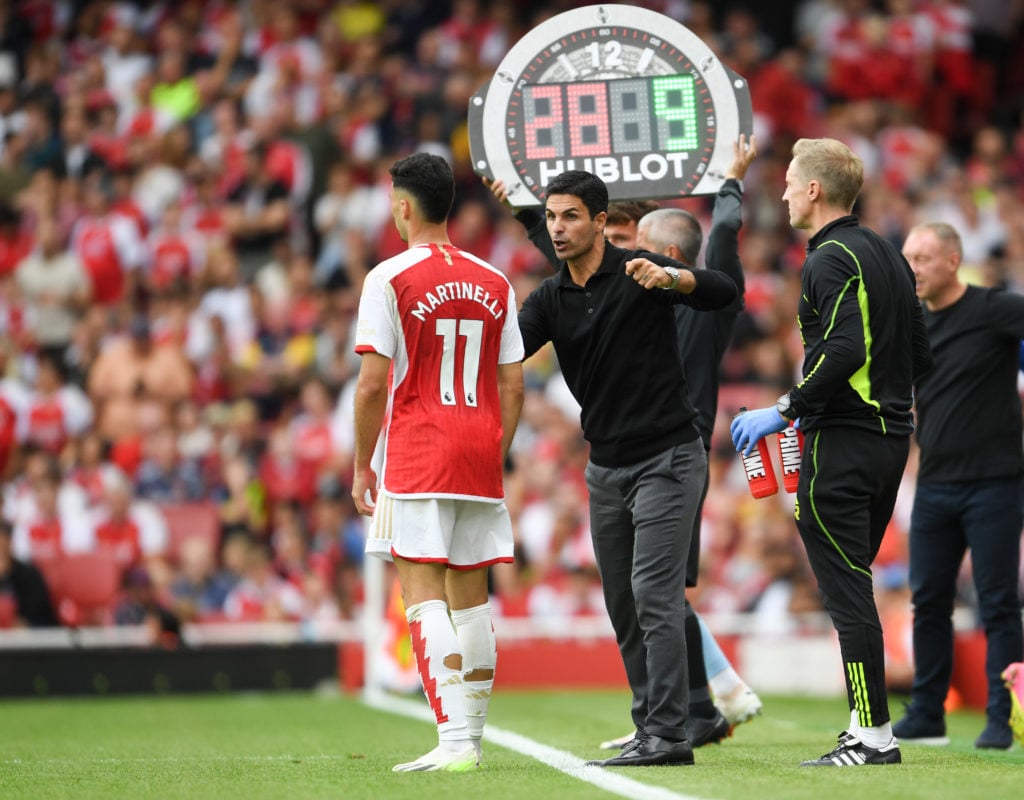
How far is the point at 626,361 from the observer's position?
21.6 ft

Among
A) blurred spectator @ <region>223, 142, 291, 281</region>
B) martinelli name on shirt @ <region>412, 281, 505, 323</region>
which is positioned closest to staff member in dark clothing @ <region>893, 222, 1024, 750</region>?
martinelli name on shirt @ <region>412, 281, 505, 323</region>

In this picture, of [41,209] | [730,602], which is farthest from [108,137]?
[730,602]

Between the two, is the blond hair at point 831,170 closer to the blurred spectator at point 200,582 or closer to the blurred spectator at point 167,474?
the blurred spectator at point 200,582

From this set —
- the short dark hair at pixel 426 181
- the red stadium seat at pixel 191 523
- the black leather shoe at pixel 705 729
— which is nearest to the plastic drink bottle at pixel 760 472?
the short dark hair at pixel 426 181

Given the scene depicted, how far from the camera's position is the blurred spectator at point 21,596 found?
13203mm

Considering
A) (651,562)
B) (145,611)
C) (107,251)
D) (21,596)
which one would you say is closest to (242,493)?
(145,611)

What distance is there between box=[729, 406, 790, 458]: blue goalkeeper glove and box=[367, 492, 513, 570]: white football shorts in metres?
0.93

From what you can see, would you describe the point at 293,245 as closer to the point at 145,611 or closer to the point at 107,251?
the point at 107,251

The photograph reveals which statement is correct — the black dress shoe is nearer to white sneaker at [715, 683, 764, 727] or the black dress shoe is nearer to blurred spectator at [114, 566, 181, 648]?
white sneaker at [715, 683, 764, 727]

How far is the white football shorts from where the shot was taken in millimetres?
6371

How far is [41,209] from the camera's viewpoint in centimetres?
1800

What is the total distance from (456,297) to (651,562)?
1215 mm

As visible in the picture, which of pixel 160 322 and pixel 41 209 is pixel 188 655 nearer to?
pixel 160 322

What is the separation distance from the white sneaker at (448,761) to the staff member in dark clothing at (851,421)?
125cm
